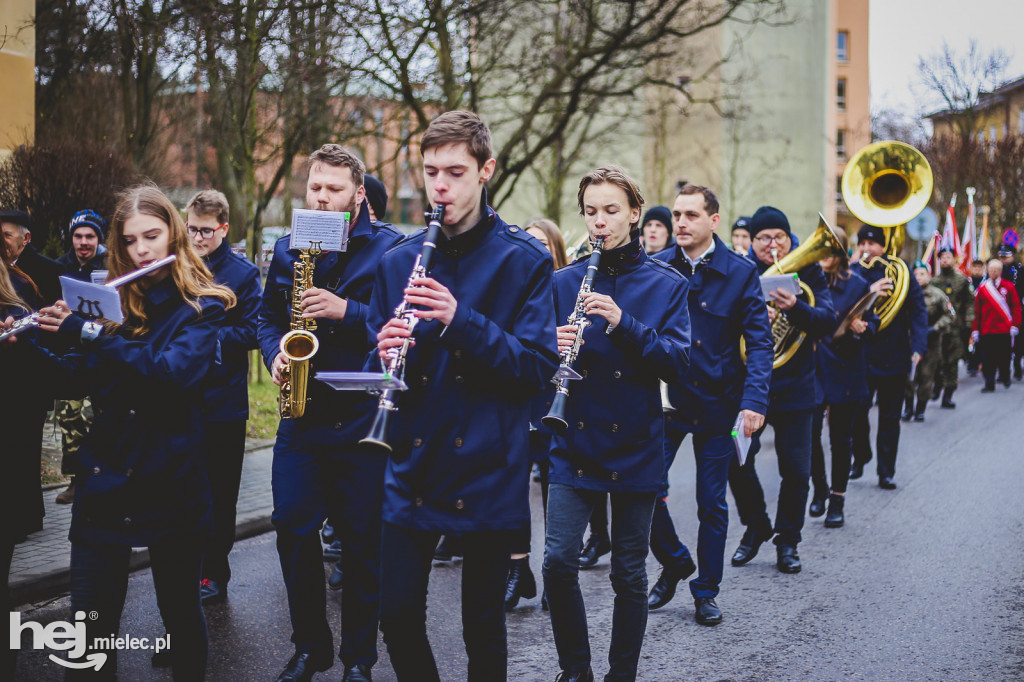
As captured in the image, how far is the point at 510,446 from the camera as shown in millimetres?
3217

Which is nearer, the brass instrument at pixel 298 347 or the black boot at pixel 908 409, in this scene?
the brass instrument at pixel 298 347

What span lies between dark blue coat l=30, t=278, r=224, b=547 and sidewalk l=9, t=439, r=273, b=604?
1.80 m

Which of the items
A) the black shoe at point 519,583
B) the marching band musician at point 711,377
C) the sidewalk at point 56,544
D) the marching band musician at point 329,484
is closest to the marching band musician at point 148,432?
the marching band musician at point 329,484

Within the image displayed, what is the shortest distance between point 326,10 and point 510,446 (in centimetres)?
1076

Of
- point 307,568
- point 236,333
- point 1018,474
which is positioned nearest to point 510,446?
point 307,568

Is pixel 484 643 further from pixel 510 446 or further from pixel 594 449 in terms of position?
pixel 594 449

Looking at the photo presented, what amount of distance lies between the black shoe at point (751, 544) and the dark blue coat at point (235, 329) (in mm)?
3251

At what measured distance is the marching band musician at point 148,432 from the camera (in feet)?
11.7

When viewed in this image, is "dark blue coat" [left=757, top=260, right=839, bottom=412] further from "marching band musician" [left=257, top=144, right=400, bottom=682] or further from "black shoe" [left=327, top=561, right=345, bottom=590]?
"marching band musician" [left=257, top=144, right=400, bottom=682]

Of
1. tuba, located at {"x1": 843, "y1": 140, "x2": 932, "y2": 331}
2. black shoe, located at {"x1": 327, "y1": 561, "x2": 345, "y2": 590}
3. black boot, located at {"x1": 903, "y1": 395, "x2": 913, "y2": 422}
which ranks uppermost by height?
tuba, located at {"x1": 843, "y1": 140, "x2": 932, "y2": 331}

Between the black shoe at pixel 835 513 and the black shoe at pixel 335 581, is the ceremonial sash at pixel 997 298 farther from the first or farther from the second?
the black shoe at pixel 335 581

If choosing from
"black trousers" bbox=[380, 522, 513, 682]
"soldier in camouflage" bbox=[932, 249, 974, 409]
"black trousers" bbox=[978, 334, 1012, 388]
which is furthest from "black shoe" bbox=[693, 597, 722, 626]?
"black trousers" bbox=[978, 334, 1012, 388]

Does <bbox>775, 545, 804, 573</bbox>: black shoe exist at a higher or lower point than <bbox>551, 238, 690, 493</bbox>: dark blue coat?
lower

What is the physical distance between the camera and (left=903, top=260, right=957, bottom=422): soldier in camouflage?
13836mm
